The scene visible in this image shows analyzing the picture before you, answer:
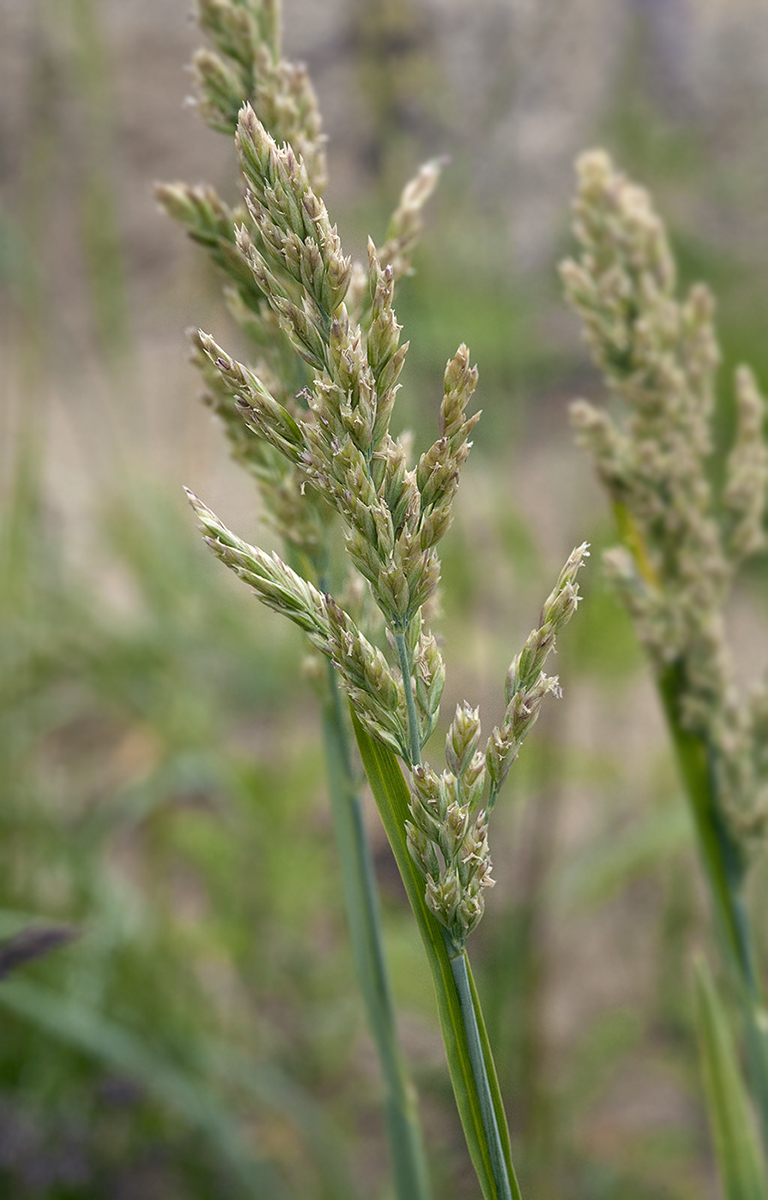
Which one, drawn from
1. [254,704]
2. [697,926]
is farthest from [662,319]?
[254,704]

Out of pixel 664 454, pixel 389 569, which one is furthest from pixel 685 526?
pixel 389 569

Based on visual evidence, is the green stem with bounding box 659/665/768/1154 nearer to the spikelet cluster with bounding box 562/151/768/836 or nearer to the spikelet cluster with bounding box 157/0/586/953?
the spikelet cluster with bounding box 562/151/768/836

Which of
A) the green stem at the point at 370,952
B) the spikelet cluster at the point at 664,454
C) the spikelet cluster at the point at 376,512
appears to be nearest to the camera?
the spikelet cluster at the point at 376,512

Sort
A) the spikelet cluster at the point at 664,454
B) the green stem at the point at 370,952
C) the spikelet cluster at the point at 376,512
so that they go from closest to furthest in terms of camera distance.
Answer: the spikelet cluster at the point at 376,512 < the green stem at the point at 370,952 < the spikelet cluster at the point at 664,454

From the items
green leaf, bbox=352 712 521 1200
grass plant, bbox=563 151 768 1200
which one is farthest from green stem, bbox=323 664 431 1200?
grass plant, bbox=563 151 768 1200

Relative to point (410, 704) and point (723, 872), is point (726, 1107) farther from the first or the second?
point (410, 704)

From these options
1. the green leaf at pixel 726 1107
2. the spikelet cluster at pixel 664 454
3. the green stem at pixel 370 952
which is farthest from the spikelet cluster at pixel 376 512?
the green leaf at pixel 726 1107

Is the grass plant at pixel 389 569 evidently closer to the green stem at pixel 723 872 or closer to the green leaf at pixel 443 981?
the green leaf at pixel 443 981
